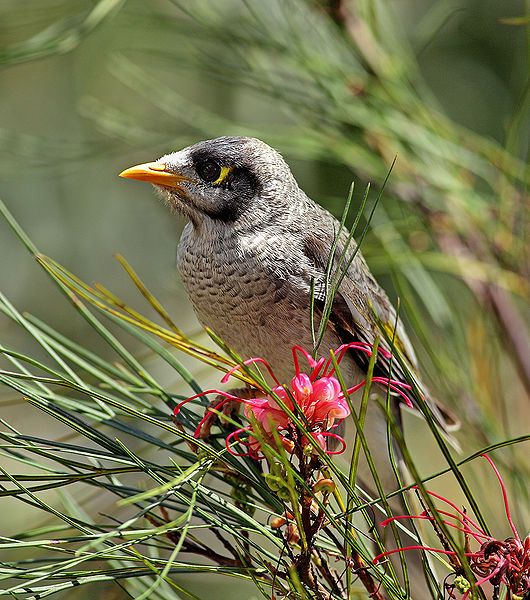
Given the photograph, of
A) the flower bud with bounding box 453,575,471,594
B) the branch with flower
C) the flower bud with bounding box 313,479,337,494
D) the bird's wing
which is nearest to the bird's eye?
the bird's wing

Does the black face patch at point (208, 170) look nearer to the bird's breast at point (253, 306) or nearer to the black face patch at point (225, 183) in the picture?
the black face patch at point (225, 183)

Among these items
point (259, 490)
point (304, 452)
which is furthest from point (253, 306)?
point (304, 452)

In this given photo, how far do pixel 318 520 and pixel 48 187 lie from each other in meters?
3.60

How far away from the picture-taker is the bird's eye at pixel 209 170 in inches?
91.5

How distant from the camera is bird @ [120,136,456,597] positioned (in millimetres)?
→ 2086

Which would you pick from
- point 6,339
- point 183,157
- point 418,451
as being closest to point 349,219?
point 183,157

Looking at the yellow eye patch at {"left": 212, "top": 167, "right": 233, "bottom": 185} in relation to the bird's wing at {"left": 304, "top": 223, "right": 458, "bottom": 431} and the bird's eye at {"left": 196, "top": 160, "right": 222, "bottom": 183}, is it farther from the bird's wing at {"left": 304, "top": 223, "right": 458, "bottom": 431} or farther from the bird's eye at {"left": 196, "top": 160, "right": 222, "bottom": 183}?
the bird's wing at {"left": 304, "top": 223, "right": 458, "bottom": 431}

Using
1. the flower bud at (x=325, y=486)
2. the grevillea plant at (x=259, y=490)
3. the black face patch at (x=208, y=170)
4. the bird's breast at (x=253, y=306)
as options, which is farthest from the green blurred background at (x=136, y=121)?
the flower bud at (x=325, y=486)

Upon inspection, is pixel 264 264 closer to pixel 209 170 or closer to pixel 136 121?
pixel 209 170

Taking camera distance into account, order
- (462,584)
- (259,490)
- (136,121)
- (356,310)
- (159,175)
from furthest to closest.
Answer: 1. (136,121)
2. (159,175)
3. (356,310)
4. (259,490)
5. (462,584)

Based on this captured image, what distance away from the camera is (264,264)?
2.15m

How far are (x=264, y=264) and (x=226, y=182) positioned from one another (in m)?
0.33

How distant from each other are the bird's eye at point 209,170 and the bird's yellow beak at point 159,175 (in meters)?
0.04

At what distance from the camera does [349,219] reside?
2621 millimetres
